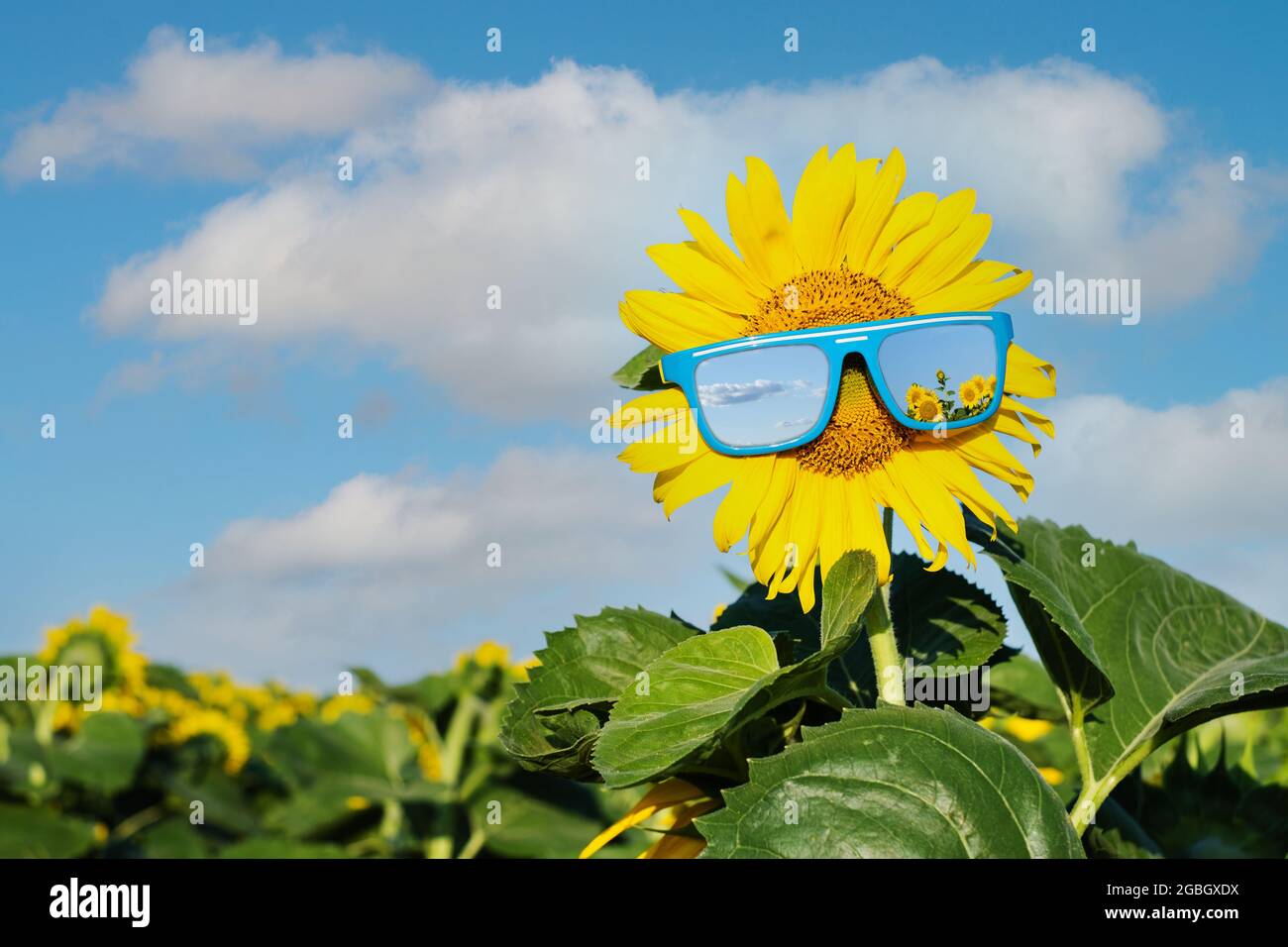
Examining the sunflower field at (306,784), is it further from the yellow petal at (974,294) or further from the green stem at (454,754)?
the yellow petal at (974,294)

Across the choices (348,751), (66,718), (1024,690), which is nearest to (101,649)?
(66,718)

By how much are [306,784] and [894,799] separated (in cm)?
432

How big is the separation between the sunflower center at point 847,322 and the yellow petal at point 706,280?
0.03 meters

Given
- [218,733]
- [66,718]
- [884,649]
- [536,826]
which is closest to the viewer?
[884,649]

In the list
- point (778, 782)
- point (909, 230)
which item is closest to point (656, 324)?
point (909, 230)

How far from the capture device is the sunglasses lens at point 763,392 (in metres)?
1.10

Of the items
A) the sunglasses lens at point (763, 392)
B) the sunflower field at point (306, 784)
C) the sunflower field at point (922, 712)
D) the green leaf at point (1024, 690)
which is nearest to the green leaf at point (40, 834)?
the sunflower field at point (306, 784)

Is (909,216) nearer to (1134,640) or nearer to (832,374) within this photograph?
(832,374)

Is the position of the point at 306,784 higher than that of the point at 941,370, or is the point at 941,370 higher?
the point at 941,370

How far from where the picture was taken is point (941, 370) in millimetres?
1078

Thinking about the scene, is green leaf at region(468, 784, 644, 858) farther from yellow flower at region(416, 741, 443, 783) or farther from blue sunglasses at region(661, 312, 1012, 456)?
blue sunglasses at region(661, 312, 1012, 456)
